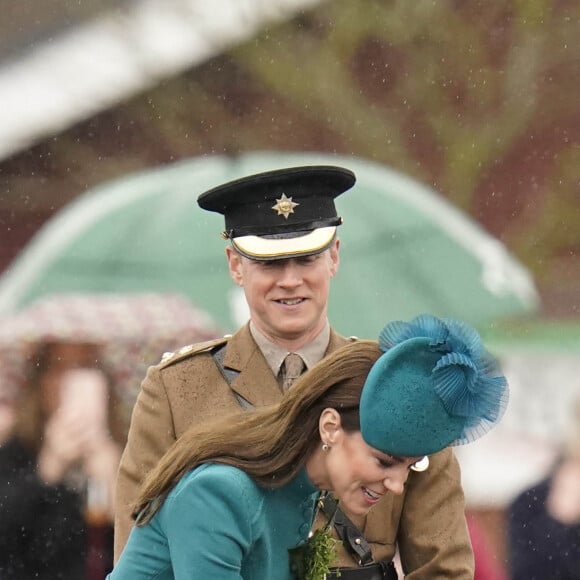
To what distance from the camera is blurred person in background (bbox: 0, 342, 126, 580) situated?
229 inches

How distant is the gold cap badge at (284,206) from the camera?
3.81m

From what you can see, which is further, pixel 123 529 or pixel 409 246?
pixel 409 246

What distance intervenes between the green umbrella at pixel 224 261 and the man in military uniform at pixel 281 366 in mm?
2171

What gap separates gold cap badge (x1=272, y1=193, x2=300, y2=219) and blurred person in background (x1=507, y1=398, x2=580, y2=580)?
2504mm

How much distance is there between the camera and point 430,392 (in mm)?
2738

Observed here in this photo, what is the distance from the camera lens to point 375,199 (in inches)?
249

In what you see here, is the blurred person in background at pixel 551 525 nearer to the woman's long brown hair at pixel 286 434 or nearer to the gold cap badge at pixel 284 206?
the gold cap badge at pixel 284 206

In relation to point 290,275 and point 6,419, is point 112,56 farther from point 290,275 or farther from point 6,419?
point 290,275

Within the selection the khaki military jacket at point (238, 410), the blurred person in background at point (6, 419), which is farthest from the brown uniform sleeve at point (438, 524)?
the blurred person in background at point (6, 419)

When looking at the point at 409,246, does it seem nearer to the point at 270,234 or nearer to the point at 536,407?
the point at 536,407

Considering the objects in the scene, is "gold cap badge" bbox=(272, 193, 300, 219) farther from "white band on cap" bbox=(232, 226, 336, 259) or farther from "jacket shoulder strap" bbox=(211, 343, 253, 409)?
"jacket shoulder strap" bbox=(211, 343, 253, 409)

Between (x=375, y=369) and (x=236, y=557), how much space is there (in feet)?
1.28

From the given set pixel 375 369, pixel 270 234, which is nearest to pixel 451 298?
pixel 270 234

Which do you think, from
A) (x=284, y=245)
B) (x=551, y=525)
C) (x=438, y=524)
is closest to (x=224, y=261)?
(x=551, y=525)
